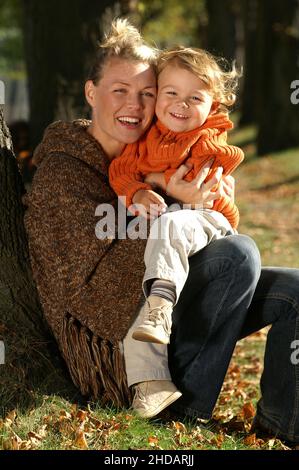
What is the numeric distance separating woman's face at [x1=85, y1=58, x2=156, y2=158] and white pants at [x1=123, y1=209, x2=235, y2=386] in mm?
523

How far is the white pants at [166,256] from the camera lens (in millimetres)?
3789

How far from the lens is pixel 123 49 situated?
419cm

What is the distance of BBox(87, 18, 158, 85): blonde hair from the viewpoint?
4191 mm

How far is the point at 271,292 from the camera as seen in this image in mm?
4207

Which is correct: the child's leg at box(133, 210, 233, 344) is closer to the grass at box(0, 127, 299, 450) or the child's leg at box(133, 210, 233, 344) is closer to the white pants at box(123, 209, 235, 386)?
the white pants at box(123, 209, 235, 386)

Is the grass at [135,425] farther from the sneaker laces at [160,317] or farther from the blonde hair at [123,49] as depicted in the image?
the blonde hair at [123,49]

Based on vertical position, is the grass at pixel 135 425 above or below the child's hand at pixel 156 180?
below

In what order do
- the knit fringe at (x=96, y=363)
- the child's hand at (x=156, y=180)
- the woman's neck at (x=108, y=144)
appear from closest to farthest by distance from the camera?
the knit fringe at (x=96, y=363)
the child's hand at (x=156, y=180)
the woman's neck at (x=108, y=144)

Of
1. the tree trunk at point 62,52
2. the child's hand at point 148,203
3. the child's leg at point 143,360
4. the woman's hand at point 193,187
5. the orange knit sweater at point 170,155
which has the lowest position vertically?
the child's leg at point 143,360

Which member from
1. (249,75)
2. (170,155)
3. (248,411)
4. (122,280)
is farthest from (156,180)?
(249,75)

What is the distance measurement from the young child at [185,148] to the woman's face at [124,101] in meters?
0.05

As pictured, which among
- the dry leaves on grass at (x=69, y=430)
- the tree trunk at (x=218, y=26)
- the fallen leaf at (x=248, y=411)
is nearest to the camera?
the dry leaves on grass at (x=69, y=430)

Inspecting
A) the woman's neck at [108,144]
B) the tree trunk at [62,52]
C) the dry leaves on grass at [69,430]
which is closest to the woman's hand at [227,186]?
the woman's neck at [108,144]
